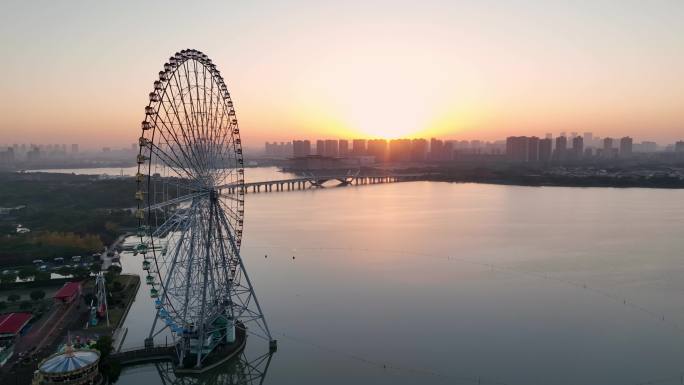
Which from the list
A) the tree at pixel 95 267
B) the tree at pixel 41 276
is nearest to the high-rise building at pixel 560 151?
the tree at pixel 95 267

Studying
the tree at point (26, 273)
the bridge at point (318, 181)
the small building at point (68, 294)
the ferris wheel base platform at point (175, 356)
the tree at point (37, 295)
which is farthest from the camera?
the bridge at point (318, 181)

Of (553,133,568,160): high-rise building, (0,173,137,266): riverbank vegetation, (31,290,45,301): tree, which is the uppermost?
(553,133,568,160): high-rise building

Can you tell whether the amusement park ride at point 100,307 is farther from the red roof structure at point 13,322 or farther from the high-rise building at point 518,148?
the high-rise building at point 518,148

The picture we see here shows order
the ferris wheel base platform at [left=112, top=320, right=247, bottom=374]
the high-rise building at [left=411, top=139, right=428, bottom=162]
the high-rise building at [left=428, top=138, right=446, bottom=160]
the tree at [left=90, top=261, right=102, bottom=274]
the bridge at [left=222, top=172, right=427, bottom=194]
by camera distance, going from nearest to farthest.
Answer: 1. the ferris wheel base platform at [left=112, top=320, right=247, bottom=374]
2. the tree at [left=90, top=261, right=102, bottom=274]
3. the bridge at [left=222, top=172, right=427, bottom=194]
4. the high-rise building at [left=411, top=139, right=428, bottom=162]
5. the high-rise building at [left=428, top=138, right=446, bottom=160]

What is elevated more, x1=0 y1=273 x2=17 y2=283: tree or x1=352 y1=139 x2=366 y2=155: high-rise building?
x1=352 y1=139 x2=366 y2=155: high-rise building

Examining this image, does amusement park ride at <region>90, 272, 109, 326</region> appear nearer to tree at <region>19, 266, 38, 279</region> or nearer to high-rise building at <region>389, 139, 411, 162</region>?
tree at <region>19, 266, 38, 279</region>

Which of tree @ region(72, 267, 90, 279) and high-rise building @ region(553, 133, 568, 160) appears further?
high-rise building @ region(553, 133, 568, 160)

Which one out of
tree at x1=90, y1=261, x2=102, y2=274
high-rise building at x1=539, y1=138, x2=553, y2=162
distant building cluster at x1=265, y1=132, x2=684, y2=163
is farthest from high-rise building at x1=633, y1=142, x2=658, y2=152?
tree at x1=90, y1=261, x2=102, y2=274
